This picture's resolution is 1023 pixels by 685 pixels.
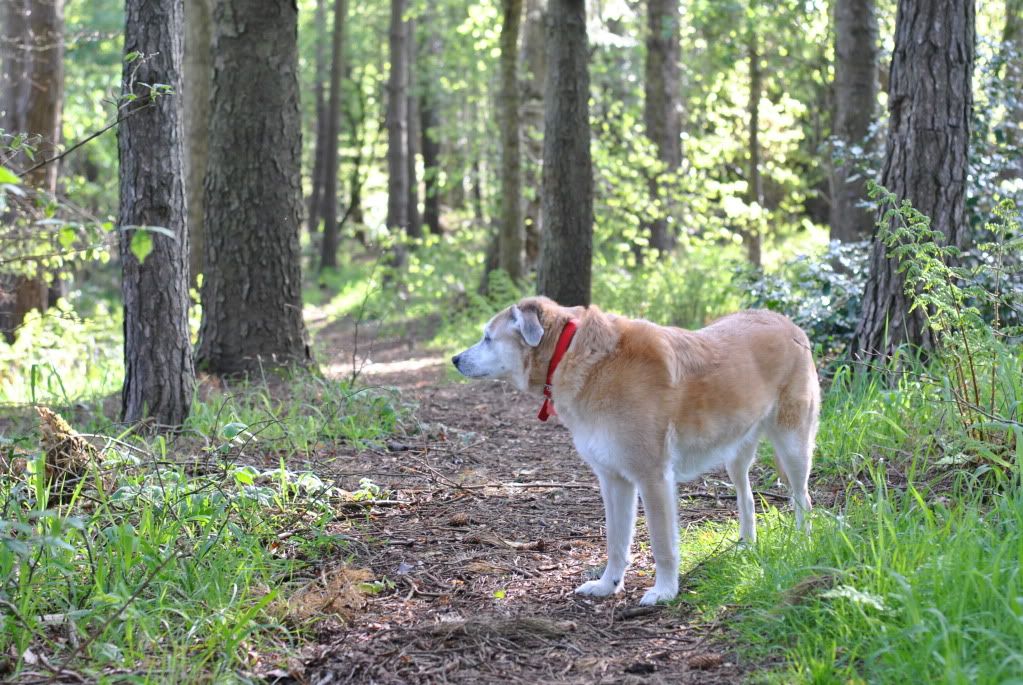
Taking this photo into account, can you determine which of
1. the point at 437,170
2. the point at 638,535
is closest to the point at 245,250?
the point at 638,535

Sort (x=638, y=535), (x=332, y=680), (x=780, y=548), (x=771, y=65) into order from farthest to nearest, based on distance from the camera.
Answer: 1. (x=771, y=65)
2. (x=638, y=535)
3. (x=780, y=548)
4. (x=332, y=680)

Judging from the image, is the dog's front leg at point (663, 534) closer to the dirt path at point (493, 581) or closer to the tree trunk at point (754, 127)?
the dirt path at point (493, 581)

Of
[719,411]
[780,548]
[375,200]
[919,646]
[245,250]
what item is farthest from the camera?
[375,200]

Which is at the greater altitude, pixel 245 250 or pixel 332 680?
pixel 245 250

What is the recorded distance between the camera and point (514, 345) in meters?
4.72

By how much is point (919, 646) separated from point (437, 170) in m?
17.3

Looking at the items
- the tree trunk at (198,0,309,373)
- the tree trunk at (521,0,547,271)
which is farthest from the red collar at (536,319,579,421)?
the tree trunk at (521,0,547,271)

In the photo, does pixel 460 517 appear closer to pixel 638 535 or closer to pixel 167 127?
pixel 638 535

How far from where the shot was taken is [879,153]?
968 centimetres

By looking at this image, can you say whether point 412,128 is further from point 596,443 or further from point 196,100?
point 596,443

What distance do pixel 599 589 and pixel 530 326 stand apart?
1.27 meters

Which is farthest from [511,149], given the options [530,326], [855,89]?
[530,326]

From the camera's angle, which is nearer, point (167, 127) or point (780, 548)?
point (780, 548)

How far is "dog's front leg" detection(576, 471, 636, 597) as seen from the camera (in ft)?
14.6
